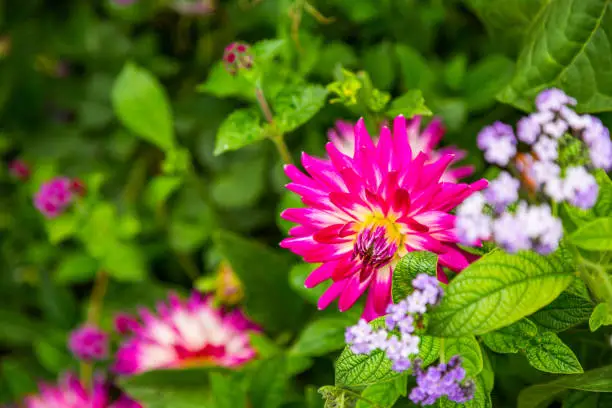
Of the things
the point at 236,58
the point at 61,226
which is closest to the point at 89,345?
the point at 61,226

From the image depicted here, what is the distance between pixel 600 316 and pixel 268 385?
0.36 m

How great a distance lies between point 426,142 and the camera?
0.73m

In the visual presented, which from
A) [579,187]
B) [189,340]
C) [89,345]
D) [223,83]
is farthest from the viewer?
[89,345]

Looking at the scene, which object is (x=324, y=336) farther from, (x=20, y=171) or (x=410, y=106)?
(x=20, y=171)

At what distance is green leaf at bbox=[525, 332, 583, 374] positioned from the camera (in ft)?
1.56

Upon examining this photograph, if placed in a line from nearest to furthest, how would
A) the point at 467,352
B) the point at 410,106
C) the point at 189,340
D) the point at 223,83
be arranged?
the point at 467,352 < the point at 410,106 < the point at 223,83 < the point at 189,340

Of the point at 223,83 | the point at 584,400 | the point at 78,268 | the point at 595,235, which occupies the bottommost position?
the point at 584,400

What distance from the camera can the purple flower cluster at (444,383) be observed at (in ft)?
1.42

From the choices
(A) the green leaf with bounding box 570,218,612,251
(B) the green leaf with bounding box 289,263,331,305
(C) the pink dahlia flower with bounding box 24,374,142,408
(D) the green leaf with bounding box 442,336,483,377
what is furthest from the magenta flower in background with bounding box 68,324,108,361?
(A) the green leaf with bounding box 570,218,612,251

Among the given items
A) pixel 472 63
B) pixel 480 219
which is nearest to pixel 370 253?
pixel 480 219

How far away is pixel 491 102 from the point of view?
83cm

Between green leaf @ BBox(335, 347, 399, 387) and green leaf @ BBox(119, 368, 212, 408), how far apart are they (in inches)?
12.6

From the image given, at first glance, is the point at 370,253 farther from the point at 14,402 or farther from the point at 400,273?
the point at 14,402

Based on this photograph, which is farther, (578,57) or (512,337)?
(578,57)
